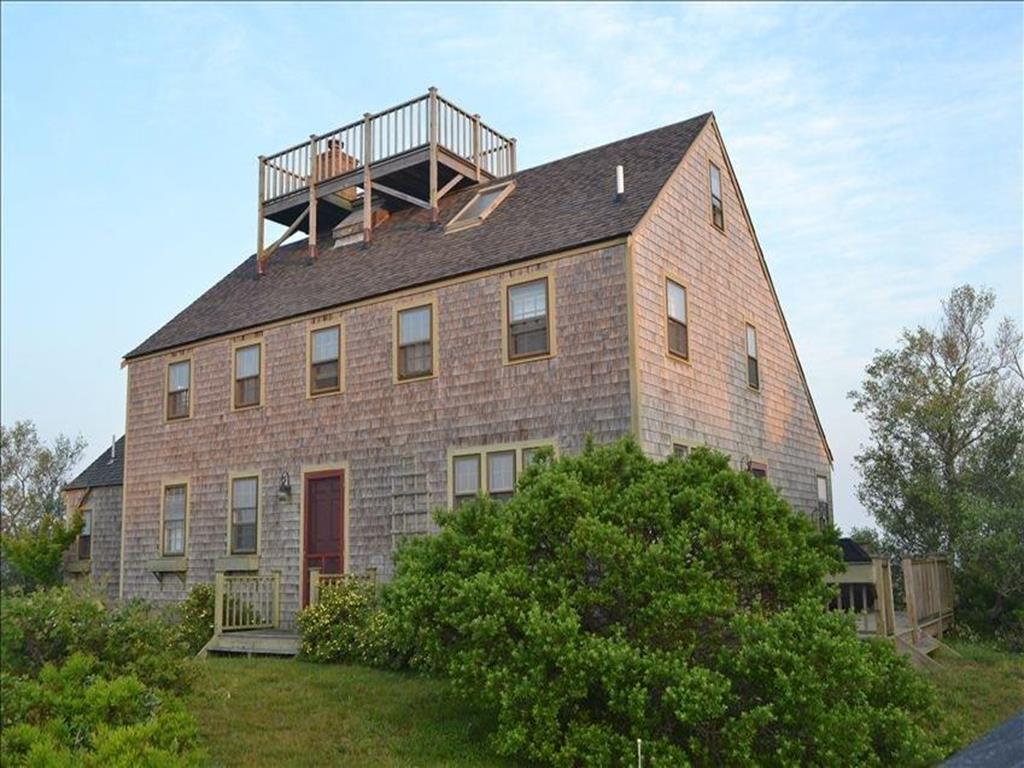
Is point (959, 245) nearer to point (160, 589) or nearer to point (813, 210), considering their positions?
point (813, 210)

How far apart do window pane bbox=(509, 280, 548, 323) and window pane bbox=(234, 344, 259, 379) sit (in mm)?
6295

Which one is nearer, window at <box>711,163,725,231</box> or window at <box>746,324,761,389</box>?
window at <box>711,163,725,231</box>

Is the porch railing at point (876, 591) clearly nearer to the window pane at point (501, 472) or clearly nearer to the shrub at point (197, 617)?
the window pane at point (501, 472)

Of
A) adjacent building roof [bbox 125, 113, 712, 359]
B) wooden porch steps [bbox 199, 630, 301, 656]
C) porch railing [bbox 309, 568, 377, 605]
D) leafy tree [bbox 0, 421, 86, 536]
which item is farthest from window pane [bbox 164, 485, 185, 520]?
leafy tree [bbox 0, 421, 86, 536]

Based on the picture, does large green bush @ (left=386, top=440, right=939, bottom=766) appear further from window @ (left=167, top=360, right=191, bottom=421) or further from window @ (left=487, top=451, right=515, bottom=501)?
window @ (left=167, top=360, right=191, bottom=421)

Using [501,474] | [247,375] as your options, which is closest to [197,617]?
[247,375]

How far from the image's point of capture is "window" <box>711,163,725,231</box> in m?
17.8

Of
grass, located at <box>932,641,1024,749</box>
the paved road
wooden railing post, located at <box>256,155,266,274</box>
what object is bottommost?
the paved road

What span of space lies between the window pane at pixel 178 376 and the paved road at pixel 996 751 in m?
16.3

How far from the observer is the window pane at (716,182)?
18016mm

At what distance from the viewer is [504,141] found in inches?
858

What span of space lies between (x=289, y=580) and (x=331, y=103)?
10965 millimetres

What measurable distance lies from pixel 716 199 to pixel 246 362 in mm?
9632

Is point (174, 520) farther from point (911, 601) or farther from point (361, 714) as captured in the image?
point (911, 601)
